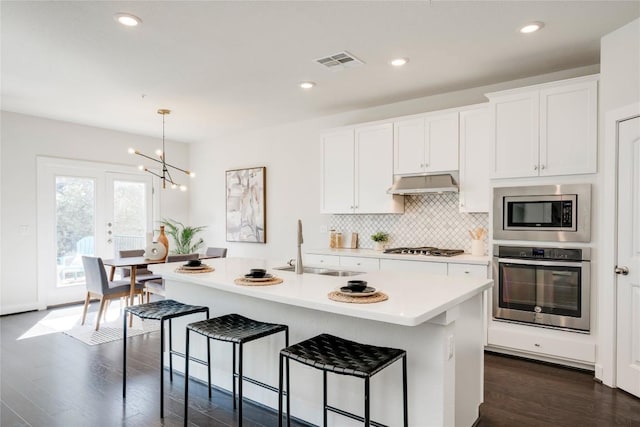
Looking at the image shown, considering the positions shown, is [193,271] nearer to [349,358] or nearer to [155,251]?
[349,358]

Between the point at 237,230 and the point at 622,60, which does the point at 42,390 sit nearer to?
the point at 237,230

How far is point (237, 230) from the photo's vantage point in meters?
6.68

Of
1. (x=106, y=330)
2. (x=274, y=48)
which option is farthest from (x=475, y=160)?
(x=106, y=330)

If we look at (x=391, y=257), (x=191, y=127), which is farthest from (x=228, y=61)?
(x=191, y=127)

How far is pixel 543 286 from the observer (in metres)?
3.49

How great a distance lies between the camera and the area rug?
13.9 ft

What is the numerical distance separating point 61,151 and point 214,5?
177 inches

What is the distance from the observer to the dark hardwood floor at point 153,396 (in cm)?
255

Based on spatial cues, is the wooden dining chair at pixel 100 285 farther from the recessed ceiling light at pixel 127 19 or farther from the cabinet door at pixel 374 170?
the cabinet door at pixel 374 170

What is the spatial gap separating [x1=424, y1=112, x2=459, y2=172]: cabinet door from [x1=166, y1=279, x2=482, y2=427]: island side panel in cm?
219

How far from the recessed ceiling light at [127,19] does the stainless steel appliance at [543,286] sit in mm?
3588

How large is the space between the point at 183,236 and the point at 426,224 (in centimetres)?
446

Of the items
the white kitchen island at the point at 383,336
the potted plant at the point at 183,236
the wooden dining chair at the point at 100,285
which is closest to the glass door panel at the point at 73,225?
the potted plant at the point at 183,236

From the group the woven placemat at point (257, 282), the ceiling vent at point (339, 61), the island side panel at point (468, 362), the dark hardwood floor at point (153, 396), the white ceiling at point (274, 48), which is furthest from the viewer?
the ceiling vent at point (339, 61)
